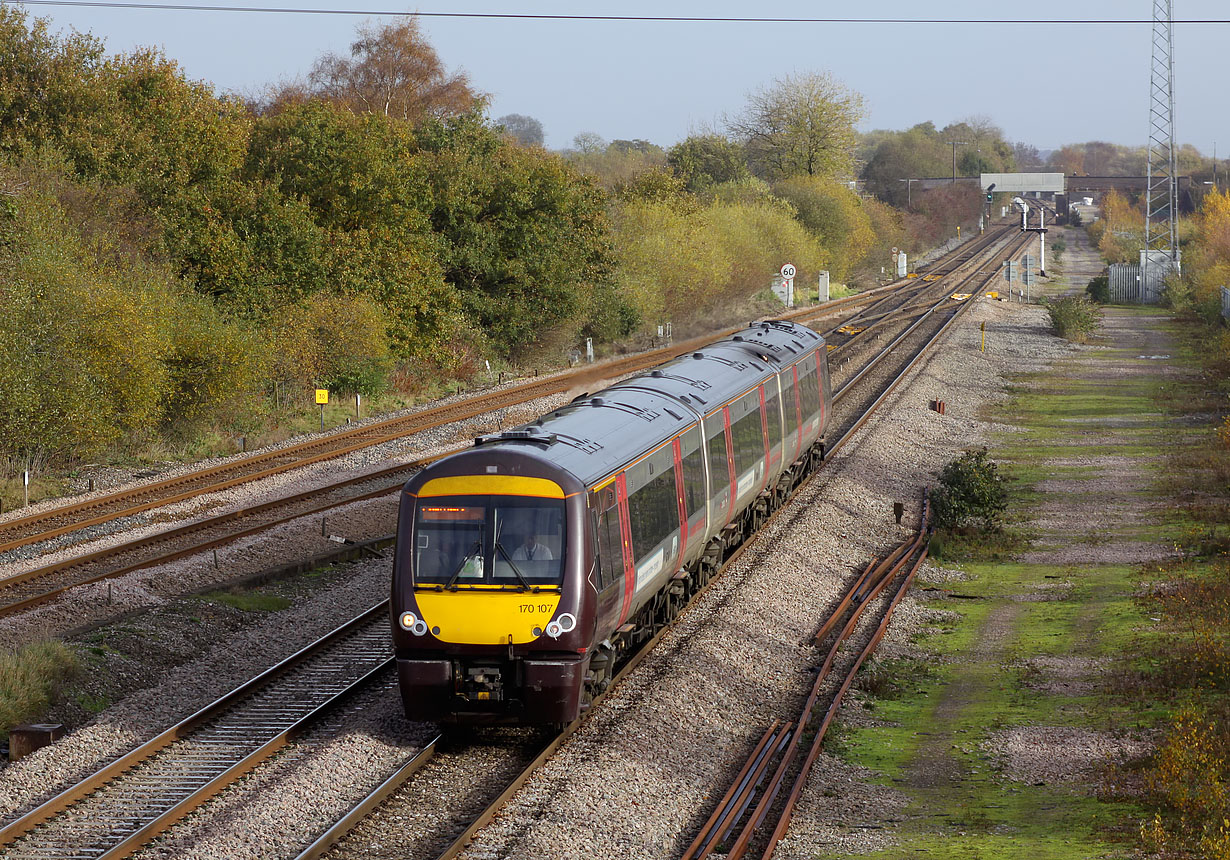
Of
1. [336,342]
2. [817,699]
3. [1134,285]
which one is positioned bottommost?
[817,699]

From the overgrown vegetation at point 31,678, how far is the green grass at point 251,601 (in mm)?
2952

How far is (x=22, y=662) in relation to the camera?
12.9m

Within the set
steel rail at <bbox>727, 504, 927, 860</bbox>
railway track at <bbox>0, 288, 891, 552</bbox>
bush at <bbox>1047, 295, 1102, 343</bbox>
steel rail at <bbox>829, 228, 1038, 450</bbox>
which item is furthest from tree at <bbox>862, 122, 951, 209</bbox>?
steel rail at <bbox>727, 504, 927, 860</bbox>

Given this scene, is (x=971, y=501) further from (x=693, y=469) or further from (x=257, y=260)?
(x=257, y=260)

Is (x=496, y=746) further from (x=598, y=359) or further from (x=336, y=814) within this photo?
(x=598, y=359)

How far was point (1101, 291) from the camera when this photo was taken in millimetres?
66688

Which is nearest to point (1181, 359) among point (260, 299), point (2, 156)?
point (260, 299)

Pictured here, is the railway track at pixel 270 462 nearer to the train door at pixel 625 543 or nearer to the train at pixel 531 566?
the train at pixel 531 566

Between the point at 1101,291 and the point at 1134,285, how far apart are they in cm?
162

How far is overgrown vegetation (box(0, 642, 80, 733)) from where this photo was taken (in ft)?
40.8

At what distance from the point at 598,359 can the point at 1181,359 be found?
66.9 feet

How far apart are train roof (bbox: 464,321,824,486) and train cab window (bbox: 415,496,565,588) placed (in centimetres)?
62

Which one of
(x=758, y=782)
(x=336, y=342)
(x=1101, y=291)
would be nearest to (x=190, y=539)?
(x=758, y=782)

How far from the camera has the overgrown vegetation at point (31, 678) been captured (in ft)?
40.8
